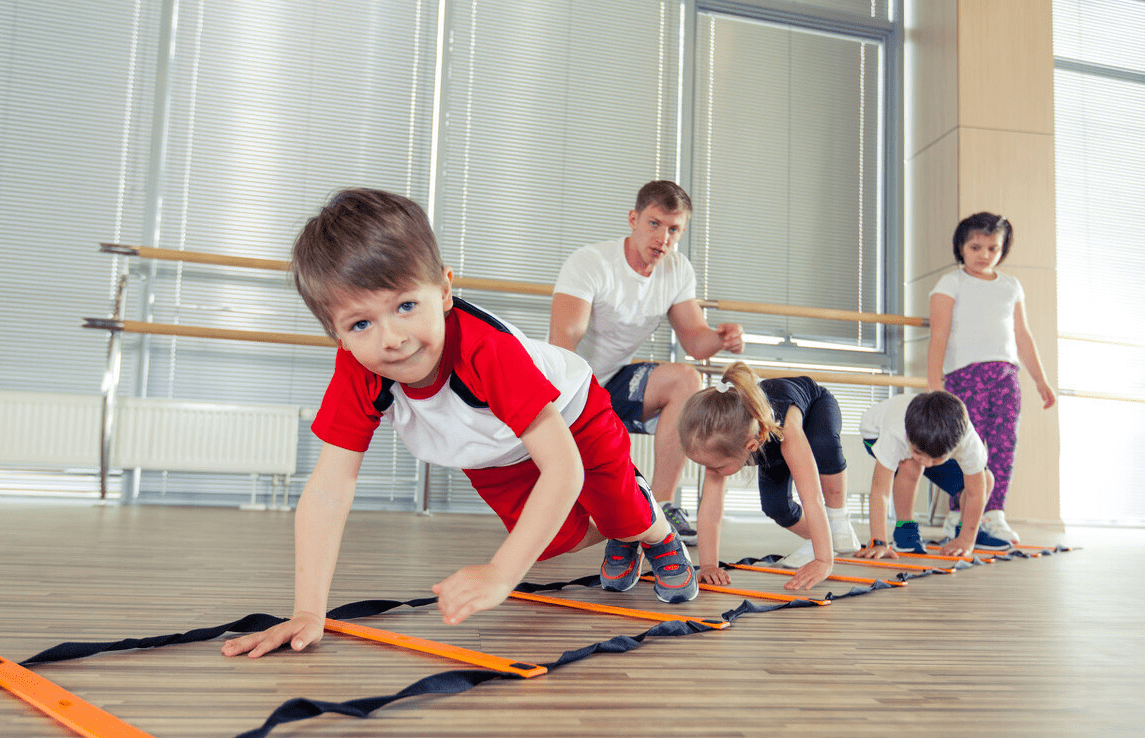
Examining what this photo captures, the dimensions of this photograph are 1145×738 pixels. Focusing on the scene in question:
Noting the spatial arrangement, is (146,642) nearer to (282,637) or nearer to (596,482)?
(282,637)

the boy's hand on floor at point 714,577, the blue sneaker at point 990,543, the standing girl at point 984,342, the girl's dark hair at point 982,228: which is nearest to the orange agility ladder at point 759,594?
the boy's hand on floor at point 714,577

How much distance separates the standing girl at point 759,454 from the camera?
1354 mm

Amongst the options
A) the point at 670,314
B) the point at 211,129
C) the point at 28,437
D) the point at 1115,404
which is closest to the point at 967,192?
the point at 1115,404

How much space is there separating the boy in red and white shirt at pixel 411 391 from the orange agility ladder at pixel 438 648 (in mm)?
44

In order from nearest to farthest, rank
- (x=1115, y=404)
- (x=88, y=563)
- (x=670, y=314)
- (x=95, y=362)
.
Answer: (x=88, y=563) → (x=670, y=314) → (x=95, y=362) → (x=1115, y=404)

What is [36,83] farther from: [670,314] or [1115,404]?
[1115,404]

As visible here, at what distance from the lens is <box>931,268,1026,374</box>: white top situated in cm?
257

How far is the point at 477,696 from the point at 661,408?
1502mm

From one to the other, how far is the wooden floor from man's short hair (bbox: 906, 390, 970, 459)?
0.41 meters

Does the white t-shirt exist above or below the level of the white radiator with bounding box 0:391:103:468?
above

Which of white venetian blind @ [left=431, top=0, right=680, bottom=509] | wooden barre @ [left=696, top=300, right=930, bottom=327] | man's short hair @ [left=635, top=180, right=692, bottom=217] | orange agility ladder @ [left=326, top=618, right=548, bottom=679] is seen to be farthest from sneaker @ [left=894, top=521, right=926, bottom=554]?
white venetian blind @ [left=431, top=0, right=680, bottom=509]

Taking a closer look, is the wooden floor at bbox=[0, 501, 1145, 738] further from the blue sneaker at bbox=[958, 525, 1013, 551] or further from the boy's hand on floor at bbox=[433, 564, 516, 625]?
the blue sneaker at bbox=[958, 525, 1013, 551]

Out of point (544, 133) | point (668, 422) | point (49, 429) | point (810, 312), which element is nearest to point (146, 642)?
point (668, 422)

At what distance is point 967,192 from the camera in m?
3.68
